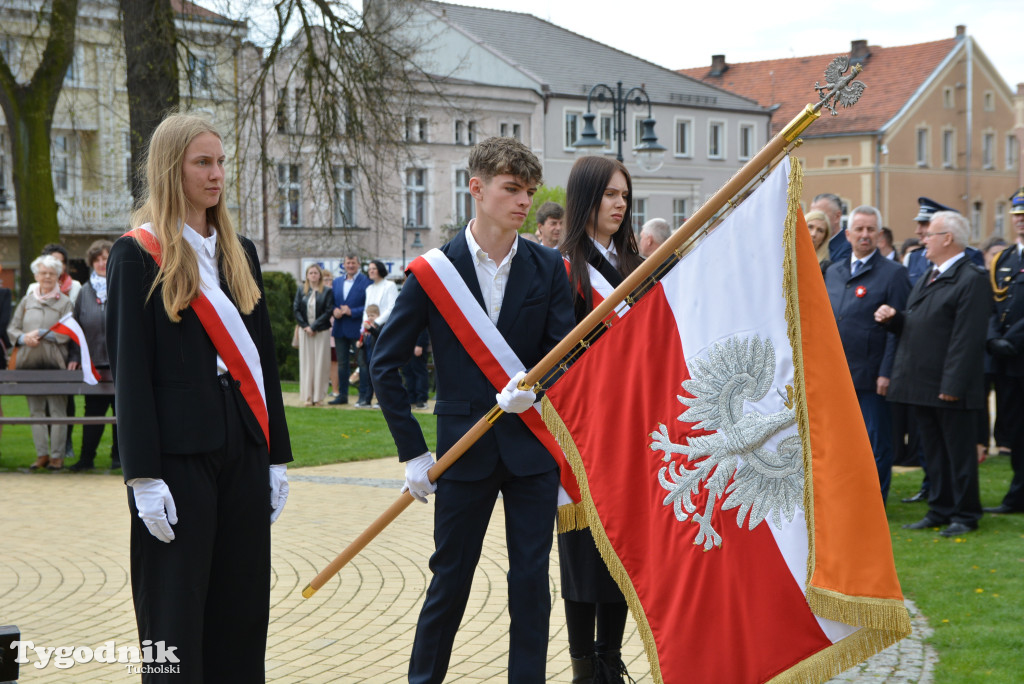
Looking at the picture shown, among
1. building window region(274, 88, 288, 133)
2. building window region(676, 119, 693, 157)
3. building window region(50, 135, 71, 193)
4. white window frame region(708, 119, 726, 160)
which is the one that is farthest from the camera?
white window frame region(708, 119, 726, 160)

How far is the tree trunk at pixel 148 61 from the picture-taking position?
15625 mm

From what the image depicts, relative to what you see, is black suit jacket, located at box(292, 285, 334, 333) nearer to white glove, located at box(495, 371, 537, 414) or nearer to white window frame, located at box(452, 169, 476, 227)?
white glove, located at box(495, 371, 537, 414)

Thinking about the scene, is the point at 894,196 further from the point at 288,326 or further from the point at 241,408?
the point at 241,408

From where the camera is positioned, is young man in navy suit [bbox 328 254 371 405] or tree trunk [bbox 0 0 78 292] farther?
tree trunk [bbox 0 0 78 292]

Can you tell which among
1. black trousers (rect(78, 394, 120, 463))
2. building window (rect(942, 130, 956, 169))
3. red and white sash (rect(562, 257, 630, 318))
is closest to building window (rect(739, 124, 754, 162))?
building window (rect(942, 130, 956, 169))

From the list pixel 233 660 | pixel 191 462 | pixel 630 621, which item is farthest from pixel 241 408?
pixel 630 621

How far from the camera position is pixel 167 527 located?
3.59m

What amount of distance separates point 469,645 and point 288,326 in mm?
17785

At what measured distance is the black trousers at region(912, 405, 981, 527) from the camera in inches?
324

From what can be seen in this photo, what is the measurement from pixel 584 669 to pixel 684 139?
53.4 meters

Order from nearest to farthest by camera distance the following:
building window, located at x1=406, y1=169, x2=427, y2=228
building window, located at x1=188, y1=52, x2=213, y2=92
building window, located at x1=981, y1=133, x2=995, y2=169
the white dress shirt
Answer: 1. the white dress shirt
2. building window, located at x1=188, y1=52, x2=213, y2=92
3. building window, located at x1=406, y1=169, x2=427, y2=228
4. building window, located at x1=981, y1=133, x2=995, y2=169

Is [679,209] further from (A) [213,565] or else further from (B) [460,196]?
(A) [213,565]

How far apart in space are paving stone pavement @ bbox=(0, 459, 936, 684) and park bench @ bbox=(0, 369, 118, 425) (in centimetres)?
130

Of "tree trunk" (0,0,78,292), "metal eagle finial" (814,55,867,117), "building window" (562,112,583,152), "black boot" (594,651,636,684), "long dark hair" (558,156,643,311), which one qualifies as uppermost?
"building window" (562,112,583,152)
